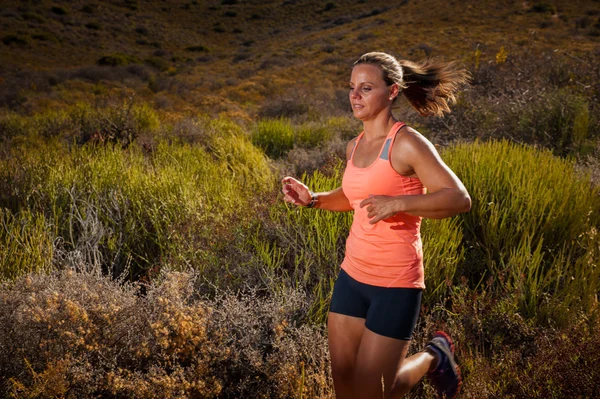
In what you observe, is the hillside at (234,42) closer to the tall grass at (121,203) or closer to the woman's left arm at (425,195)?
the tall grass at (121,203)

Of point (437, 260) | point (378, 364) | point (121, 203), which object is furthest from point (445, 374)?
point (121, 203)

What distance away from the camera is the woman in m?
1.78

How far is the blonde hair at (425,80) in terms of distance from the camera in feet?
6.56

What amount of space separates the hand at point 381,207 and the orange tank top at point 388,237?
0.52 feet

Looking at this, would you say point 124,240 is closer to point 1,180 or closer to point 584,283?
point 1,180

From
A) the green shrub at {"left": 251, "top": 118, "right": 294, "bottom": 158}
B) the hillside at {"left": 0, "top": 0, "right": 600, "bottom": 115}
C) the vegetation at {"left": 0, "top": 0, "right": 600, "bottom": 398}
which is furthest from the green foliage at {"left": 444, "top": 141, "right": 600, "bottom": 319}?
the hillside at {"left": 0, "top": 0, "right": 600, "bottom": 115}

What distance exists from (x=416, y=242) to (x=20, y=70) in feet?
78.8

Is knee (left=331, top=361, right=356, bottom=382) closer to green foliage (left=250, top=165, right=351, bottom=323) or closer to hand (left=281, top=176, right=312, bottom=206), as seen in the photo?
green foliage (left=250, top=165, right=351, bottom=323)

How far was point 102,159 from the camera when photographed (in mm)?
4707

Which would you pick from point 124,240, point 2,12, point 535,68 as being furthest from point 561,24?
point 2,12

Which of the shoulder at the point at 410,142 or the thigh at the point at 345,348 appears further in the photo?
the thigh at the point at 345,348

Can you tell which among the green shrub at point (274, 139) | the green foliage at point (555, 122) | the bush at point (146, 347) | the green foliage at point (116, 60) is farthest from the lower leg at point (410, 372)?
the green foliage at point (116, 60)

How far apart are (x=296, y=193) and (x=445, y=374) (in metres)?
1.16

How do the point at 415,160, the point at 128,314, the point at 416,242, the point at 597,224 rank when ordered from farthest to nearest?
the point at 597,224, the point at 128,314, the point at 416,242, the point at 415,160
